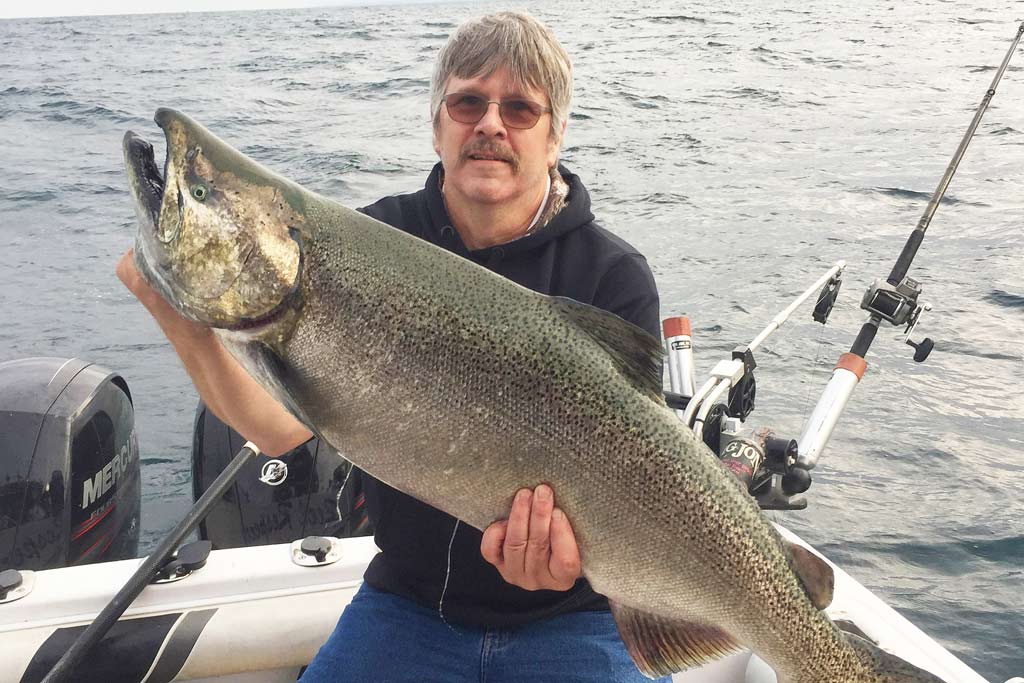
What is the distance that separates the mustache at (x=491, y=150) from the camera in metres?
2.98

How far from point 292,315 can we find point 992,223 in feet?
46.4

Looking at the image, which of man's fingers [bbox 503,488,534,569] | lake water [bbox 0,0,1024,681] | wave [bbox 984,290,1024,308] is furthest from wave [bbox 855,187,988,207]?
man's fingers [bbox 503,488,534,569]

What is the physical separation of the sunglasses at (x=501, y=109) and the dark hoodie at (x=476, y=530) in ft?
1.12

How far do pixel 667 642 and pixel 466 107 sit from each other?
181 centimetres

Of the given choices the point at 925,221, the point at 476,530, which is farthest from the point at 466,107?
the point at 925,221

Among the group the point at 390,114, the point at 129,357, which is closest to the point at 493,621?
the point at 129,357

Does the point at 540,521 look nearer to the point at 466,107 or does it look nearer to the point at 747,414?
the point at 466,107

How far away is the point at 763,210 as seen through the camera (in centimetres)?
1503

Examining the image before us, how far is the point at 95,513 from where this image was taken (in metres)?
4.46

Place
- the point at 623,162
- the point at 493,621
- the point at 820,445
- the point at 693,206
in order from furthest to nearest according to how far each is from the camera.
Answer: the point at 623,162
the point at 693,206
the point at 820,445
the point at 493,621

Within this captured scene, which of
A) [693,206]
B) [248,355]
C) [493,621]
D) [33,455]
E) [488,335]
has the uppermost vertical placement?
[488,335]

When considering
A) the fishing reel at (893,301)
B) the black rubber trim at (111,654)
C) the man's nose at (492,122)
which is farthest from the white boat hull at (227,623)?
the man's nose at (492,122)

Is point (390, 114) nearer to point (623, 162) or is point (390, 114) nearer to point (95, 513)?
point (623, 162)

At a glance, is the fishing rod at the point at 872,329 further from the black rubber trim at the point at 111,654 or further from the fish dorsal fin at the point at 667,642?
the black rubber trim at the point at 111,654
